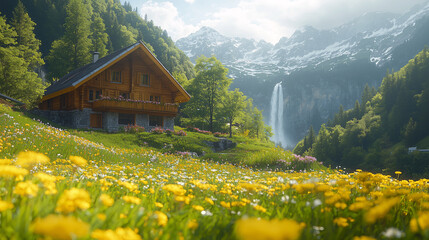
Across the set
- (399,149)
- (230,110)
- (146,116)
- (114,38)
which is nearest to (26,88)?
(146,116)

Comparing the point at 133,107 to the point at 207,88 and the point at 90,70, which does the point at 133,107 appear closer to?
the point at 90,70

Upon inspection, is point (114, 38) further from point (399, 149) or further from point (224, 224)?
point (224, 224)

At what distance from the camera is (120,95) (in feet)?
95.1

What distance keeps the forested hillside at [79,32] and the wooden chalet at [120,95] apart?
13652 mm

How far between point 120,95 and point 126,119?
8.83ft

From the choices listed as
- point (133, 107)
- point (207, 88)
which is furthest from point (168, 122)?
point (207, 88)

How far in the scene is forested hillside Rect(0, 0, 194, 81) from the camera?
4243 cm

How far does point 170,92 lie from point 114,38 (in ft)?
207

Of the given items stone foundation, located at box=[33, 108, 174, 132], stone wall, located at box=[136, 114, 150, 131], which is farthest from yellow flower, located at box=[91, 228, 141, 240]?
stone wall, located at box=[136, 114, 150, 131]

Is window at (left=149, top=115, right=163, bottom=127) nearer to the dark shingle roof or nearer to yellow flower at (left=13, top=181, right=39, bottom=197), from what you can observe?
the dark shingle roof

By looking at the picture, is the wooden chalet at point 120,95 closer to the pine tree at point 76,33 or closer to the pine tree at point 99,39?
the pine tree at point 76,33

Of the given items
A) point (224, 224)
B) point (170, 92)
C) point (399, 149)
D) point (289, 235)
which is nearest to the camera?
point (289, 235)

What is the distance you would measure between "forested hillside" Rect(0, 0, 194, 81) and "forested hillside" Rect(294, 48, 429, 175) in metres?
55.4

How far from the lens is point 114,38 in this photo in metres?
85.4
